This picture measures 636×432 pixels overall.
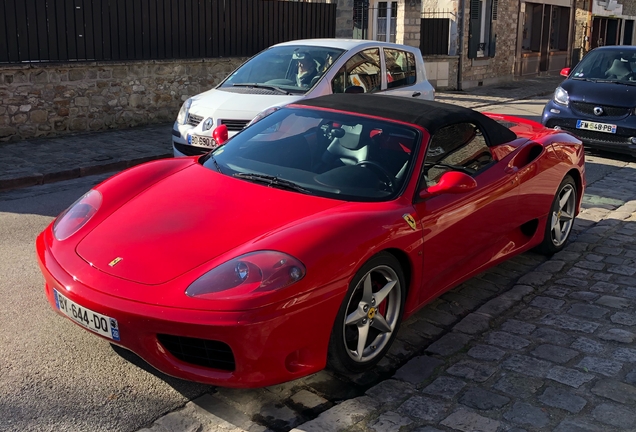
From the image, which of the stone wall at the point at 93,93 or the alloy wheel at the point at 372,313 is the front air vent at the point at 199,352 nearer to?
the alloy wheel at the point at 372,313

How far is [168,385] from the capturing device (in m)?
3.85

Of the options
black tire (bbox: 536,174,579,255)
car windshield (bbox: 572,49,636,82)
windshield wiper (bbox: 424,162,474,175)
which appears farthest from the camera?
car windshield (bbox: 572,49,636,82)

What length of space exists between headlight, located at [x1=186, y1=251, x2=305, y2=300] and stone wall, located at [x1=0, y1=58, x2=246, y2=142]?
877 centimetres

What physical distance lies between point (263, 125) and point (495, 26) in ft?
69.2

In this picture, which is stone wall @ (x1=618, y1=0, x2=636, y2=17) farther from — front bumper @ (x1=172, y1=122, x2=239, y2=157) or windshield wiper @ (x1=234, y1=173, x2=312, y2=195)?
windshield wiper @ (x1=234, y1=173, x2=312, y2=195)

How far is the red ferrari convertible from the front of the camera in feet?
11.3

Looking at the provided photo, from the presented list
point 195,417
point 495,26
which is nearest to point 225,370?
point 195,417

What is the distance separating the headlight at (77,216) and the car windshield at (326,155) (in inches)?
31.4

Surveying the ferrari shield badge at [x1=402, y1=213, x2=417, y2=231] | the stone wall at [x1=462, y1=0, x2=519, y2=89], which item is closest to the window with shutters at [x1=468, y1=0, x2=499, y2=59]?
the stone wall at [x1=462, y1=0, x2=519, y2=89]

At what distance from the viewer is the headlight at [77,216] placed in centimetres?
415

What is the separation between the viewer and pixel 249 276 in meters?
3.49

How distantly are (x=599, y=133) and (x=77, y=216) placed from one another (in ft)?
27.9

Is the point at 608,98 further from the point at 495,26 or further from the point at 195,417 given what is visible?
the point at 495,26

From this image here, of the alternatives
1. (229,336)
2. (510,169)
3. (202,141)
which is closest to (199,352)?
(229,336)
